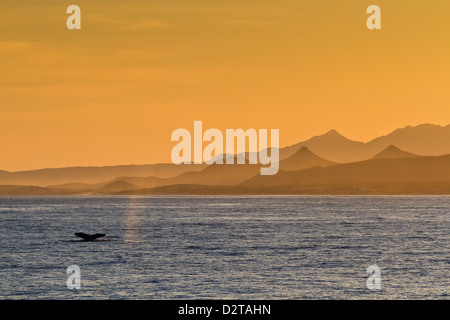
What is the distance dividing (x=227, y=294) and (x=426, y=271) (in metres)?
23.2

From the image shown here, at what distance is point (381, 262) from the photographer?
73125mm
